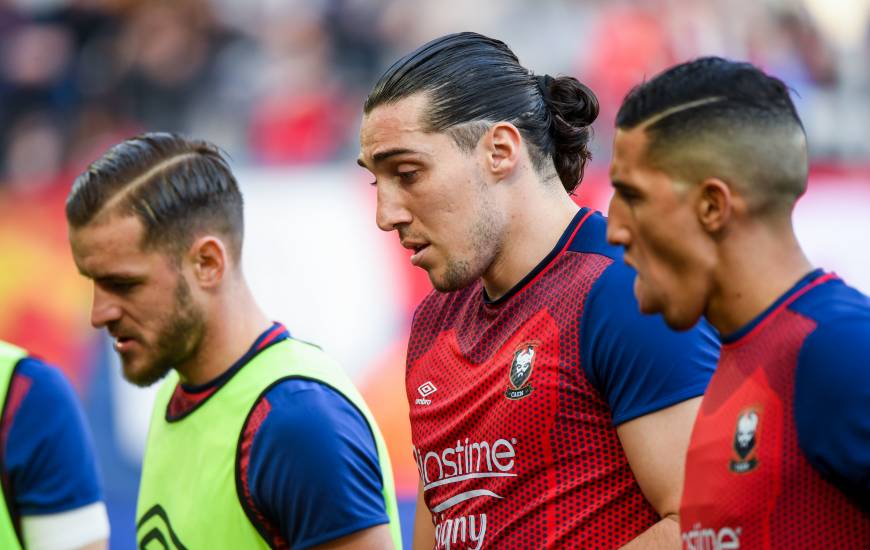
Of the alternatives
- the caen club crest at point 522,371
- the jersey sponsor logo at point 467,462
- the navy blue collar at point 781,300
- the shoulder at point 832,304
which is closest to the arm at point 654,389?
the caen club crest at point 522,371

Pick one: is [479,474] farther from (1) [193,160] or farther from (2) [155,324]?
(1) [193,160]

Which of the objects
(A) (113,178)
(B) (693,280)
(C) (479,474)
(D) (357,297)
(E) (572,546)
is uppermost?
(D) (357,297)

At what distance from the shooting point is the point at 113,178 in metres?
3.43

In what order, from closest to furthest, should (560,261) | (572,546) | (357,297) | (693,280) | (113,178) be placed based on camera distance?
(693,280) → (572,546) → (560,261) → (113,178) → (357,297)

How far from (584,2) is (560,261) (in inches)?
290

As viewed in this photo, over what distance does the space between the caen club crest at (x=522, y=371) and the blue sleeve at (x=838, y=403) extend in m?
0.79

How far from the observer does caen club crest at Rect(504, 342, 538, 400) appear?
2.75m

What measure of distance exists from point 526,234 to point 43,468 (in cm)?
145

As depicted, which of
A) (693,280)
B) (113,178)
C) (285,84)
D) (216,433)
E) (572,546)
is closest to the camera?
(693,280)

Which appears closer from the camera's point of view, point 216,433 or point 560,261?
point 560,261

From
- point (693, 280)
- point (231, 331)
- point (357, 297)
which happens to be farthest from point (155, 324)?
point (357, 297)

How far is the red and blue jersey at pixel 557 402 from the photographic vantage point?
2.60 m

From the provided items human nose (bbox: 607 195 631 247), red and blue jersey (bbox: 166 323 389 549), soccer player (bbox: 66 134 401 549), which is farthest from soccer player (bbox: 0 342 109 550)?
human nose (bbox: 607 195 631 247)

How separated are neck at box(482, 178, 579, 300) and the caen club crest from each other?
0.71ft
